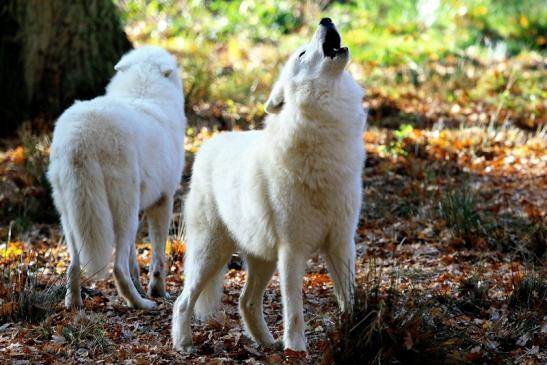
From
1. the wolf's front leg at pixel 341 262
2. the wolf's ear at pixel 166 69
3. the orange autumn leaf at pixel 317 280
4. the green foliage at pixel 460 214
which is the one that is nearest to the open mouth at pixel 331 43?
the wolf's front leg at pixel 341 262

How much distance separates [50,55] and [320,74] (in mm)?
6290

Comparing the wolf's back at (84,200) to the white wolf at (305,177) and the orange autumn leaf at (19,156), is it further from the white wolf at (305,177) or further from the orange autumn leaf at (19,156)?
the orange autumn leaf at (19,156)

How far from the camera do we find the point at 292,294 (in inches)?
161

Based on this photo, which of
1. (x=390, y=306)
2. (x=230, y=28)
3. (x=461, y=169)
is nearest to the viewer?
(x=390, y=306)

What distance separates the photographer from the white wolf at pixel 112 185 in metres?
5.27

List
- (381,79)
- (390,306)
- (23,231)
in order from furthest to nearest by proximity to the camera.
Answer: (381,79)
(23,231)
(390,306)

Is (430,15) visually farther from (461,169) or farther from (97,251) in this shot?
(97,251)

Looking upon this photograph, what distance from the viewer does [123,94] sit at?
20.9 feet

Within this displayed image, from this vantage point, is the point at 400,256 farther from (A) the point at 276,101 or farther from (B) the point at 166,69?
(A) the point at 276,101

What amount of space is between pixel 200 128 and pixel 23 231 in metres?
2.93

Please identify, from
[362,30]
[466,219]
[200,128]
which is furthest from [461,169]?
[362,30]

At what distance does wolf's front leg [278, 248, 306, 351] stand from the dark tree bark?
6.15 m

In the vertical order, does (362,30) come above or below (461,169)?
above

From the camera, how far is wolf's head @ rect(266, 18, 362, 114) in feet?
13.2
